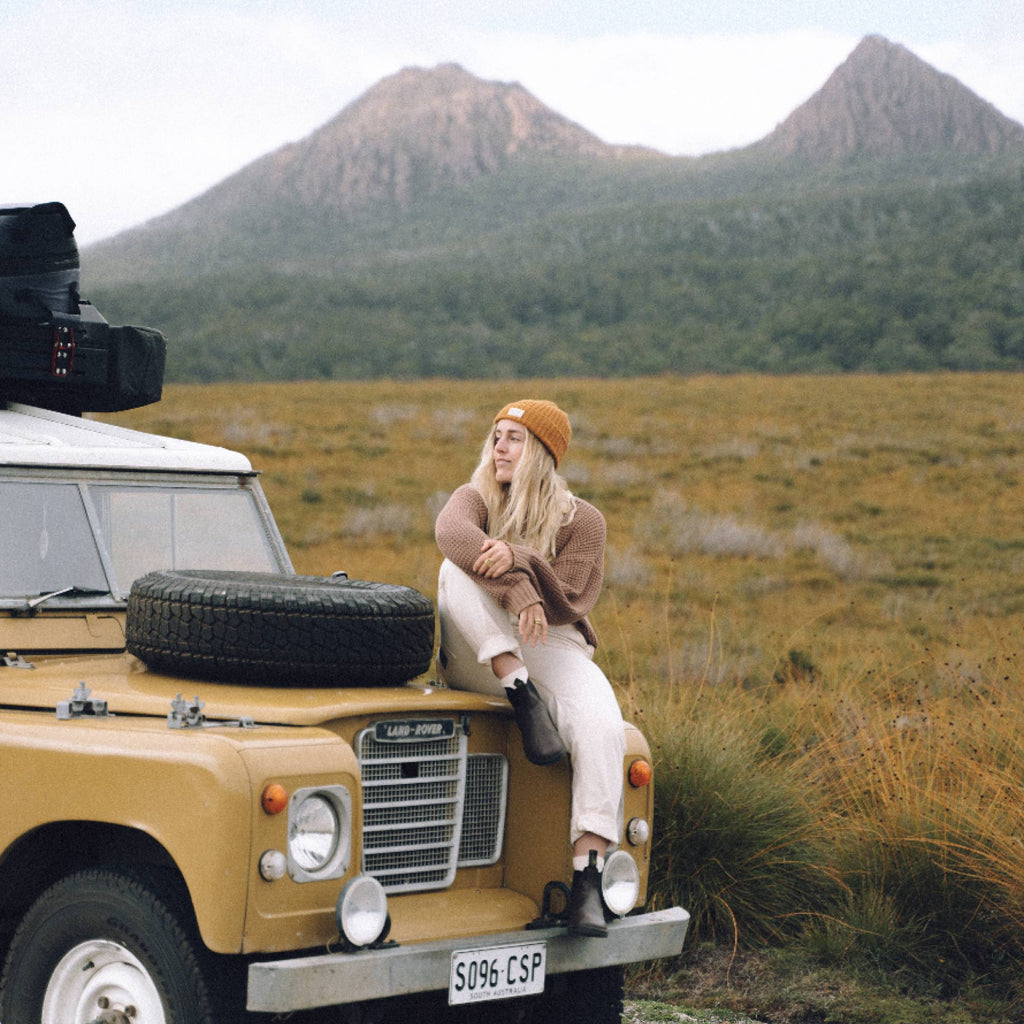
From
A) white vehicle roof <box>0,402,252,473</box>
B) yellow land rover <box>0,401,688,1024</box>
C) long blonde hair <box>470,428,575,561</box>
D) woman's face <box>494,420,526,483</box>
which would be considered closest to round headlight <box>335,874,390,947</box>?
yellow land rover <box>0,401,688,1024</box>

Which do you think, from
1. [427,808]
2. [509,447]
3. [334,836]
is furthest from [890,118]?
[334,836]

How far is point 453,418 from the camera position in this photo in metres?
30.5

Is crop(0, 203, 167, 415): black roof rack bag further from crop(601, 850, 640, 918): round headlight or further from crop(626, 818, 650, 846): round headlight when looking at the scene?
crop(601, 850, 640, 918): round headlight

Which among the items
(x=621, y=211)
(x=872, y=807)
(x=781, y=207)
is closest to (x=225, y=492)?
(x=872, y=807)

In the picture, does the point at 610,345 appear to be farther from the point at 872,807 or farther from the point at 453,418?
the point at 872,807

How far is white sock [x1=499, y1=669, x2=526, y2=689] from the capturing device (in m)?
4.82

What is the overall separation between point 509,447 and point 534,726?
1.07 metres

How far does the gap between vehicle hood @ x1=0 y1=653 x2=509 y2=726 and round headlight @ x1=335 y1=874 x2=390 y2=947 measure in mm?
507

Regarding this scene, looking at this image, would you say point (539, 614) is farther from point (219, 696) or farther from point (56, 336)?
point (56, 336)

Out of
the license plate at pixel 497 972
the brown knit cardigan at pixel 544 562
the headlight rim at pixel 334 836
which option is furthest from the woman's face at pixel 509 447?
the license plate at pixel 497 972

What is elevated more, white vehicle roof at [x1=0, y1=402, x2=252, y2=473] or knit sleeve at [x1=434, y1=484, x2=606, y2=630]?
white vehicle roof at [x1=0, y1=402, x2=252, y2=473]

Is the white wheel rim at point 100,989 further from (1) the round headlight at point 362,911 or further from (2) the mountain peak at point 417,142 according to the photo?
(2) the mountain peak at point 417,142

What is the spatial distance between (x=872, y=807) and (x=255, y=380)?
42104 mm

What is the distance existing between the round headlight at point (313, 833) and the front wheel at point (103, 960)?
0.37m
